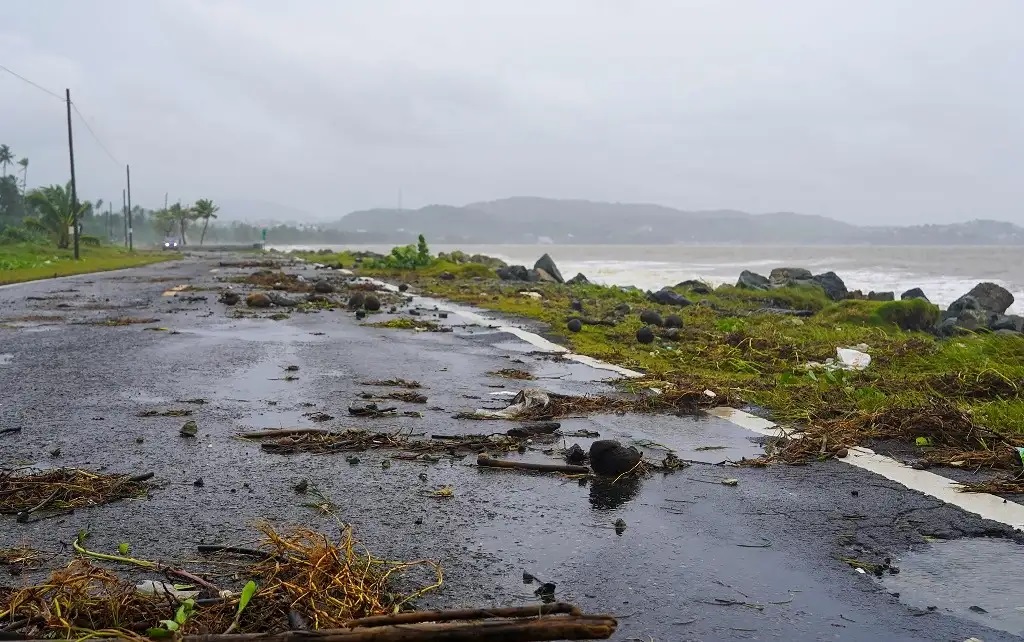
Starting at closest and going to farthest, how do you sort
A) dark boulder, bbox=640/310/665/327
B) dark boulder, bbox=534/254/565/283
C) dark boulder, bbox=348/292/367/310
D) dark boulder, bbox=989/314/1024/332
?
1. dark boulder, bbox=640/310/665/327
2. dark boulder, bbox=989/314/1024/332
3. dark boulder, bbox=348/292/367/310
4. dark boulder, bbox=534/254/565/283

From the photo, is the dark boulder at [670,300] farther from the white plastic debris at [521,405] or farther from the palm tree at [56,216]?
the palm tree at [56,216]

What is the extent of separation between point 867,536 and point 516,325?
11.8 meters

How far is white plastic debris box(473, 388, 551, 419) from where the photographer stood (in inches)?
277

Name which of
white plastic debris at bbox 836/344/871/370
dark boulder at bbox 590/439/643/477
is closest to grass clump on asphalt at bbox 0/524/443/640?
dark boulder at bbox 590/439/643/477

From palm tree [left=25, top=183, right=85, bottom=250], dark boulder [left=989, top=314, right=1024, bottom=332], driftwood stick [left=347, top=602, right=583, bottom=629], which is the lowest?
dark boulder [left=989, top=314, right=1024, bottom=332]

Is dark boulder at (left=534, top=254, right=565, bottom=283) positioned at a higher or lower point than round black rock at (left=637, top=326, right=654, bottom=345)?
higher

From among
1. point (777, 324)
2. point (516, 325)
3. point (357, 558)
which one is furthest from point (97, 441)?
point (777, 324)

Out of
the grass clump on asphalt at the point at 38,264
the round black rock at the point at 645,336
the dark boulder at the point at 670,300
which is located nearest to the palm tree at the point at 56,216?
the grass clump on asphalt at the point at 38,264

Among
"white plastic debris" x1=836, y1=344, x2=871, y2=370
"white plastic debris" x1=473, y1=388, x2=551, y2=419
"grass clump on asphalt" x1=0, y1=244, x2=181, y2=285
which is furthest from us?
"grass clump on asphalt" x1=0, y1=244, x2=181, y2=285

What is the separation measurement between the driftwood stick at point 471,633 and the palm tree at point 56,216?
183 ft

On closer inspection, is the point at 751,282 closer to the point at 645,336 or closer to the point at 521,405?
the point at 645,336

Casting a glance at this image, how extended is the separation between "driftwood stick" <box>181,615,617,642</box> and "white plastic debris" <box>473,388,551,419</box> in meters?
4.36

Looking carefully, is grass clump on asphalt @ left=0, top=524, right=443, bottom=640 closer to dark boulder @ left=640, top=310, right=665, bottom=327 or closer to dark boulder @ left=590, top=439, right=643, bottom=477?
dark boulder @ left=590, top=439, right=643, bottom=477

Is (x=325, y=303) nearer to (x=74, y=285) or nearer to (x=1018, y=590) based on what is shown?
(x=74, y=285)
